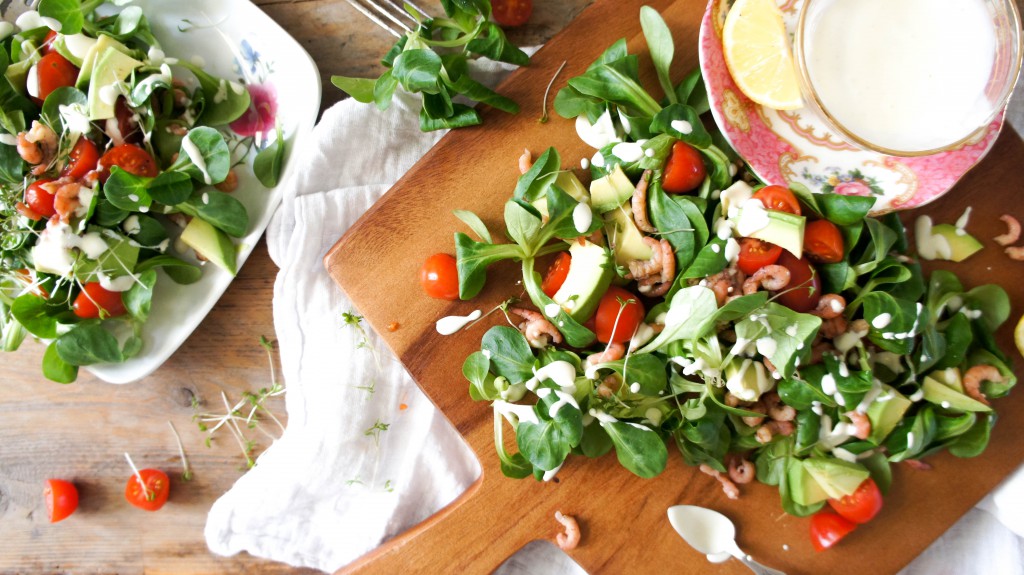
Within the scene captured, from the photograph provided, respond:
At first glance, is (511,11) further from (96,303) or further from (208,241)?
(96,303)

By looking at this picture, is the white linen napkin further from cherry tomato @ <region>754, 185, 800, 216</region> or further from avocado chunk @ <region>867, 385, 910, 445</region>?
cherry tomato @ <region>754, 185, 800, 216</region>

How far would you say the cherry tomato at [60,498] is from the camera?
6.04 feet

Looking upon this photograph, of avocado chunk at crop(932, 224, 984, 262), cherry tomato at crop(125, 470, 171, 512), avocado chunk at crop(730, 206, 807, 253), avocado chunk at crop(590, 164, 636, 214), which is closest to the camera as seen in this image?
avocado chunk at crop(730, 206, 807, 253)

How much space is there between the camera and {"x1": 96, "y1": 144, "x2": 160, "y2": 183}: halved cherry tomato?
1.58 metres

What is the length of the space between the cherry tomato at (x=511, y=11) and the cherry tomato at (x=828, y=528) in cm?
130

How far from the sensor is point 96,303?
1620 mm

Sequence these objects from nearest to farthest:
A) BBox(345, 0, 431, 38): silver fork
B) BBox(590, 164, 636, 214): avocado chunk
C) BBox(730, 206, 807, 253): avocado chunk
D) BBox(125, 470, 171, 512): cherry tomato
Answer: BBox(730, 206, 807, 253): avocado chunk → BBox(590, 164, 636, 214): avocado chunk → BBox(345, 0, 431, 38): silver fork → BBox(125, 470, 171, 512): cherry tomato

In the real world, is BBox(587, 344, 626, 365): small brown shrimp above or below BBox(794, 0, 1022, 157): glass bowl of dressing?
below

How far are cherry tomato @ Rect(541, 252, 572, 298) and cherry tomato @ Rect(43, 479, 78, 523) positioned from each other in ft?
4.47

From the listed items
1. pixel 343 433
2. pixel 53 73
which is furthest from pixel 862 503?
pixel 53 73

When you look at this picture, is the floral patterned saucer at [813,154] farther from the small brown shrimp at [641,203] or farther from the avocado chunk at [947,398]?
the avocado chunk at [947,398]

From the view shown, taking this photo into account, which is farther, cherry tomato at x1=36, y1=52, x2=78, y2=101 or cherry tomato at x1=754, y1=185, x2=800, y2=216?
cherry tomato at x1=36, y1=52, x2=78, y2=101

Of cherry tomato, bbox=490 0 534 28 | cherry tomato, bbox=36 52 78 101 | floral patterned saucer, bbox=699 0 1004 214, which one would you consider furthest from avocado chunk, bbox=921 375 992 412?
cherry tomato, bbox=36 52 78 101

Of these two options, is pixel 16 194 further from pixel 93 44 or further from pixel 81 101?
pixel 93 44
